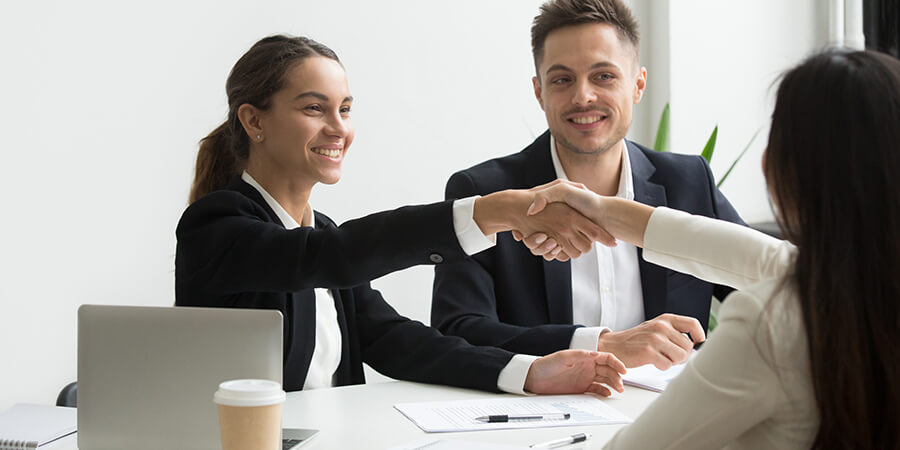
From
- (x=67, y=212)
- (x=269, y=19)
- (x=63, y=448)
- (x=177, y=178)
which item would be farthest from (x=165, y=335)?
(x=269, y=19)

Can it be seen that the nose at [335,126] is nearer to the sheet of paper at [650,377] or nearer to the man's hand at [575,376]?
the man's hand at [575,376]

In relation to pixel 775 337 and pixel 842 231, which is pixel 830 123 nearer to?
pixel 842 231

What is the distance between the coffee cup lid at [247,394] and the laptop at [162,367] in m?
0.06

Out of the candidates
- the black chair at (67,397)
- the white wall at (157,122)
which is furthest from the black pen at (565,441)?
the white wall at (157,122)

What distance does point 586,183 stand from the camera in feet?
7.50

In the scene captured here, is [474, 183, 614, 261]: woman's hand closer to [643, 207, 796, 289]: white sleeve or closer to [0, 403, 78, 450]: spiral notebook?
[643, 207, 796, 289]: white sleeve

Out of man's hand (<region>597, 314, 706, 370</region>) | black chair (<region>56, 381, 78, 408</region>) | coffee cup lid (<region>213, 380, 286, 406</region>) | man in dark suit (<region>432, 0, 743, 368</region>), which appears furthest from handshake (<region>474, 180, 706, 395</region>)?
black chair (<region>56, 381, 78, 408</region>)

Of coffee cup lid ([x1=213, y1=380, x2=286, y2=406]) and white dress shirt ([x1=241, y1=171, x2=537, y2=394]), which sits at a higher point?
coffee cup lid ([x1=213, y1=380, x2=286, y2=406])

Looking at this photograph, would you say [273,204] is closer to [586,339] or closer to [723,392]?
[586,339]

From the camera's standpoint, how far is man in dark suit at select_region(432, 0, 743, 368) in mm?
2080

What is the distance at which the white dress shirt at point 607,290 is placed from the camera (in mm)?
2154

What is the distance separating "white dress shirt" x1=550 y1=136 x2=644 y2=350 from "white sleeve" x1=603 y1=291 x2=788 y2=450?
4.15ft

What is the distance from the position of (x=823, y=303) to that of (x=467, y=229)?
0.77m

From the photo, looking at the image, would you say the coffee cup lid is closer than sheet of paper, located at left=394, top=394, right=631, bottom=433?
Yes
